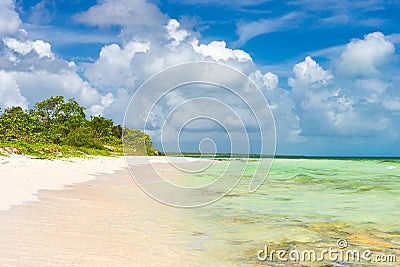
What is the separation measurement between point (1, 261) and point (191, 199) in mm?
9137

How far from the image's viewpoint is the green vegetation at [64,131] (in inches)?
1625

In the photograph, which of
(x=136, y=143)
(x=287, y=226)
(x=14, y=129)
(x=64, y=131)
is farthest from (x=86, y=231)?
(x=136, y=143)

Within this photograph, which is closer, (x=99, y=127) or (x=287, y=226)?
(x=287, y=226)

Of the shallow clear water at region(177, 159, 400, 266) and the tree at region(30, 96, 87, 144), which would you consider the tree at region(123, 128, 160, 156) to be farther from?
the shallow clear water at region(177, 159, 400, 266)

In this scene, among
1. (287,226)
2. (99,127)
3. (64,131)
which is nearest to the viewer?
(287,226)

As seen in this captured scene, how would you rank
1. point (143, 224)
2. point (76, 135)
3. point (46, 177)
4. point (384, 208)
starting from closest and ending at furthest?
point (143, 224)
point (384, 208)
point (46, 177)
point (76, 135)

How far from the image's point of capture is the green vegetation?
41.3m

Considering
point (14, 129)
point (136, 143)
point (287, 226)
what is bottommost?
point (287, 226)

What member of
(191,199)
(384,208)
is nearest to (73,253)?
(191,199)

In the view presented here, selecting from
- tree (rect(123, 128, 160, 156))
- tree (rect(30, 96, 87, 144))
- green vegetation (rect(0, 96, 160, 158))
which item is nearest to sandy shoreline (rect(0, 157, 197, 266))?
green vegetation (rect(0, 96, 160, 158))

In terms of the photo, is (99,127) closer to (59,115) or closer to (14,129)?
(59,115)

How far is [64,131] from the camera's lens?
56656 mm

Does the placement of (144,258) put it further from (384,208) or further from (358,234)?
(384,208)

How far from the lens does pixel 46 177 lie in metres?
15.7
